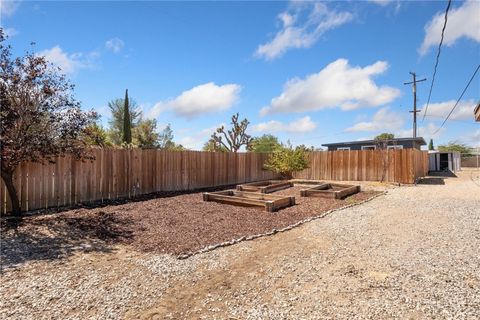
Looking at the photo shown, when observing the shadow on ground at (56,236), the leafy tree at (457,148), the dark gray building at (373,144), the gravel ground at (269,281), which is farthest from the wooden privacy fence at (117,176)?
the leafy tree at (457,148)

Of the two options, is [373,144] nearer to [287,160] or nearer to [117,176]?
[287,160]

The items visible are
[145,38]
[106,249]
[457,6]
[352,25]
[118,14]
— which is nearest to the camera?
[106,249]

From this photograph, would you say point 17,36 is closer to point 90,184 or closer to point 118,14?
point 118,14

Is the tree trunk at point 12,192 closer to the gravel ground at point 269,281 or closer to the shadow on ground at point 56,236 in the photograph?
the shadow on ground at point 56,236

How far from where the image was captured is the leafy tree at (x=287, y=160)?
16.6 meters

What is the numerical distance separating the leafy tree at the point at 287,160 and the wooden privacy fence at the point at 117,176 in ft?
8.58

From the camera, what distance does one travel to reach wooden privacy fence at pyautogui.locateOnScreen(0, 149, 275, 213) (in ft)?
25.7

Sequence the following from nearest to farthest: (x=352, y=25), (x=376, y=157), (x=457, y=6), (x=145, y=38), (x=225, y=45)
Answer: (x=457, y=6) → (x=145, y=38) → (x=352, y=25) → (x=225, y=45) → (x=376, y=157)

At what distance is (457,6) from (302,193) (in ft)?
22.7

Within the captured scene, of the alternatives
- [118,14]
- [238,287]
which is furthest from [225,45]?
[238,287]

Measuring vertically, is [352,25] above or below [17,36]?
above

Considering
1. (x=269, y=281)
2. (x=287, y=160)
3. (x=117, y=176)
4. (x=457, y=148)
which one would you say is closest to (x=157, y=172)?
(x=117, y=176)

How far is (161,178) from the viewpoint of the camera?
38.2 ft

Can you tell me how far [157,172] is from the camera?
1150 centimetres
